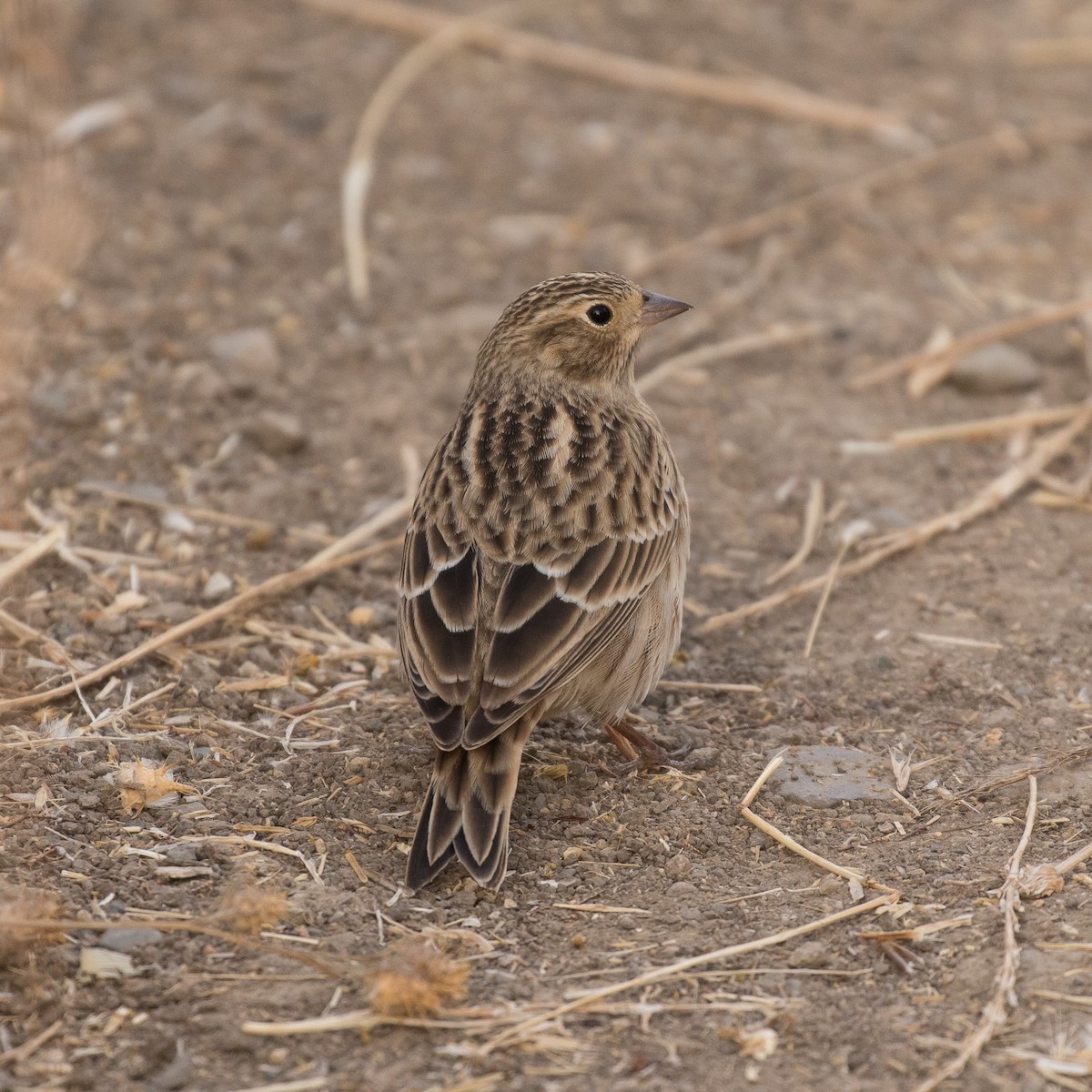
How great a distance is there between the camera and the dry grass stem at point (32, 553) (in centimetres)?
605

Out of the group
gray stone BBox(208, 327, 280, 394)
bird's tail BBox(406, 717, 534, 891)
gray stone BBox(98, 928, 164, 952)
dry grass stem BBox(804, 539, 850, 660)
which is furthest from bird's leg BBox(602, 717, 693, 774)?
gray stone BBox(208, 327, 280, 394)

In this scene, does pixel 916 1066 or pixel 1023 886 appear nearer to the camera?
pixel 916 1066

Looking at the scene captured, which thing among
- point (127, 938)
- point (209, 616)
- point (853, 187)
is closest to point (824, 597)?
point (209, 616)

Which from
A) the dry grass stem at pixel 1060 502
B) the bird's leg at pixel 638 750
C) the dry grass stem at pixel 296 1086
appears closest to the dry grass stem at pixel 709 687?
the bird's leg at pixel 638 750

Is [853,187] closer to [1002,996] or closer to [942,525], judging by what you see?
[942,525]

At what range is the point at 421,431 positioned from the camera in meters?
7.46

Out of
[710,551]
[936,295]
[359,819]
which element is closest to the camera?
[359,819]

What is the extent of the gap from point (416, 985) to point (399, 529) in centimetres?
304

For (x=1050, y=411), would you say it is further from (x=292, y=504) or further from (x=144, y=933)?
(x=144, y=933)

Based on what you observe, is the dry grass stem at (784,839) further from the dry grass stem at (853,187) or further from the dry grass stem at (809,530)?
the dry grass stem at (853,187)

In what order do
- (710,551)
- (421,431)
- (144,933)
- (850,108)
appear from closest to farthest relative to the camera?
(144,933)
(710,551)
(421,431)
(850,108)

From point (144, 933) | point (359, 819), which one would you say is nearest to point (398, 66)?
point (359, 819)

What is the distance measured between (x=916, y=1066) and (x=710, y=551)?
124 inches

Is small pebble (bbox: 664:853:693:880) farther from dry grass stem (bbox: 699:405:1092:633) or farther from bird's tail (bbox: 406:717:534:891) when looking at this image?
dry grass stem (bbox: 699:405:1092:633)
